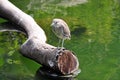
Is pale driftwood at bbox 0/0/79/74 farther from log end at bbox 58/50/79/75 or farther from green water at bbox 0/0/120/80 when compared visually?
green water at bbox 0/0/120/80

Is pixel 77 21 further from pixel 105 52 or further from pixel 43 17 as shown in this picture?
pixel 105 52

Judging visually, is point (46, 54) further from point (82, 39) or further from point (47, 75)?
point (82, 39)

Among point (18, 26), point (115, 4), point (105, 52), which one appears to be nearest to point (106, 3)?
point (115, 4)

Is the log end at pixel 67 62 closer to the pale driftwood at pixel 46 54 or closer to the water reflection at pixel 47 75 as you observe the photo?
the pale driftwood at pixel 46 54

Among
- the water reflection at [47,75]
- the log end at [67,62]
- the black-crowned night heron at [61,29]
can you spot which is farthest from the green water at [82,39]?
the black-crowned night heron at [61,29]

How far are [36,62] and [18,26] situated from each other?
8.26 feet

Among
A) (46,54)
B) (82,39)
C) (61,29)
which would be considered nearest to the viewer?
(61,29)

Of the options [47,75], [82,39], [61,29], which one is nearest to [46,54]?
[47,75]

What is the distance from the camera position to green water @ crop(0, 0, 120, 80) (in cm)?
655

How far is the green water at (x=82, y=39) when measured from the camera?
21.5ft

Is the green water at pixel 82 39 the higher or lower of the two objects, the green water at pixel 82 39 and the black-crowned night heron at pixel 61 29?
the lower

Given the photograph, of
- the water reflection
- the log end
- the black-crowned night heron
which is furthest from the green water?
the black-crowned night heron

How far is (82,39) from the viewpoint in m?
8.30

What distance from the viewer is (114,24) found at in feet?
31.9
